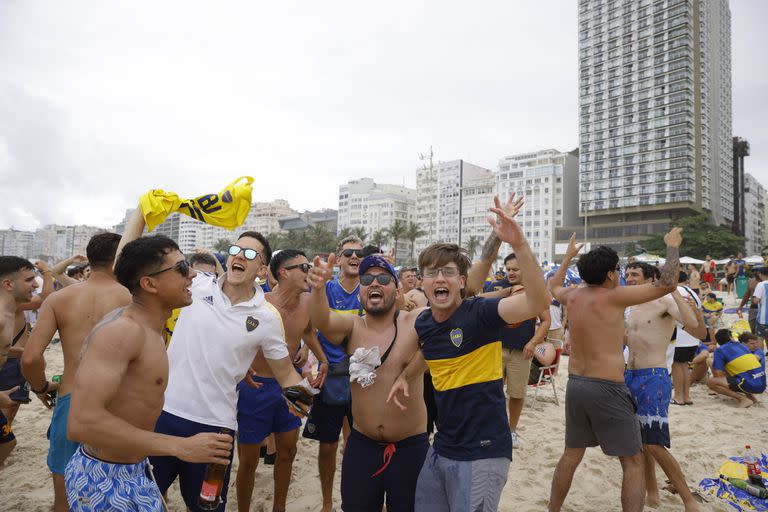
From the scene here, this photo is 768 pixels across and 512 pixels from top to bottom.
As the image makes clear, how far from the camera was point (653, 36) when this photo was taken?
8056 cm

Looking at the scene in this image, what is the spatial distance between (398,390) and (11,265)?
3.99 metres

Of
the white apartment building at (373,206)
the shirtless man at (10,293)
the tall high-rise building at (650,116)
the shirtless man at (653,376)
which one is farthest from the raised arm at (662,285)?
the white apartment building at (373,206)

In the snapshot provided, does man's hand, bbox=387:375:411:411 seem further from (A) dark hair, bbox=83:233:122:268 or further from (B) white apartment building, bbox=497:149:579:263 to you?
(B) white apartment building, bbox=497:149:579:263

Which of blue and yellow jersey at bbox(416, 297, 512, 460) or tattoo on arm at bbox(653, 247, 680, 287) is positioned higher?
tattoo on arm at bbox(653, 247, 680, 287)

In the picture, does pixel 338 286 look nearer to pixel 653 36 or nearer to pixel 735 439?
pixel 735 439

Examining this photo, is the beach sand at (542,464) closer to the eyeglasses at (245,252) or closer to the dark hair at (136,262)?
the eyeglasses at (245,252)

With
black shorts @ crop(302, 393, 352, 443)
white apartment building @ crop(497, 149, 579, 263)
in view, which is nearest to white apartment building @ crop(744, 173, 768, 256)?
white apartment building @ crop(497, 149, 579, 263)

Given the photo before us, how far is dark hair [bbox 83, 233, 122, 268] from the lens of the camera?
11.3 ft

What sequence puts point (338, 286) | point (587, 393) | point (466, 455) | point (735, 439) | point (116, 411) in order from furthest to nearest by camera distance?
point (735, 439) < point (338, 286) < point (587, 393) < point (466, 455) < point (116, 411)

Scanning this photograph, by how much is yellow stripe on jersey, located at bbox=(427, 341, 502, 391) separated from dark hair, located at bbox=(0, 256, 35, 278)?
13.9ft

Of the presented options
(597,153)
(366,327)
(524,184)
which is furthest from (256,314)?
(524,184)

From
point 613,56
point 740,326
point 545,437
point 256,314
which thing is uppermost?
point 613,56

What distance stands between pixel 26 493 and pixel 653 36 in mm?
98855

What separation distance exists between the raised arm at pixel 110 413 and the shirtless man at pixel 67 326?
152 centimetres
